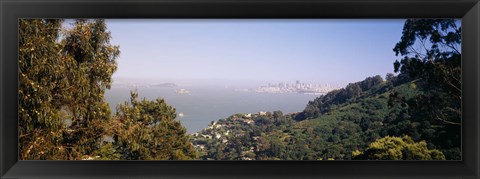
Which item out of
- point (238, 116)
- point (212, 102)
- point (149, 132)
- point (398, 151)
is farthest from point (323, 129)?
point (149, 132)

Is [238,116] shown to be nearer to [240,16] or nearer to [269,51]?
[269,51]

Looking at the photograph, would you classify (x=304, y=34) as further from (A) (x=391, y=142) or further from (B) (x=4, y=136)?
(B) (x=4, y=136)

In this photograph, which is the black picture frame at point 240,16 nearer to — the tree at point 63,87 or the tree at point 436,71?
the tree at point 63,87

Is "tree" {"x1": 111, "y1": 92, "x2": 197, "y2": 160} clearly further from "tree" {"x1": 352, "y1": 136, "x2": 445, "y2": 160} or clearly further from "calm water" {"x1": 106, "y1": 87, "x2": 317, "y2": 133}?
"tree" {"x1": 352, "y1": 136, "x2": 445, "y2": 160}

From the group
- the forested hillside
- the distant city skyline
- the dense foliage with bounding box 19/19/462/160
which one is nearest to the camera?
the dense foliage with bounding box 19/19/462/160

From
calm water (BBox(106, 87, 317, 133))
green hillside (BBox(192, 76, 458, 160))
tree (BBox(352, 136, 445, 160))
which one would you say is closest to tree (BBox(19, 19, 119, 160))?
calm water (BBox(106, 87, 317, 133))

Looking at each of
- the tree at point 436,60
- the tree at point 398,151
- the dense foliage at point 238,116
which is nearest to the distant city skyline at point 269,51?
the dense foliage at point 238,116

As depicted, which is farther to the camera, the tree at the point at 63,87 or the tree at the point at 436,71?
the tree at the point at 436,71
